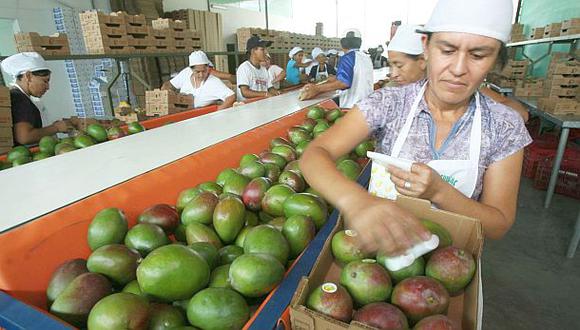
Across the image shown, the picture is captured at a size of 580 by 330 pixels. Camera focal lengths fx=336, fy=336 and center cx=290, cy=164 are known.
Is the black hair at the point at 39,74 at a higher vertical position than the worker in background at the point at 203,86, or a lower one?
higher

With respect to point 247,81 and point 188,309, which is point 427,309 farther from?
point 247,81

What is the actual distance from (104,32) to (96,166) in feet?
16.3

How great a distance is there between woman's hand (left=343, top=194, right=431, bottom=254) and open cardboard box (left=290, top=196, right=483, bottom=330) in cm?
15

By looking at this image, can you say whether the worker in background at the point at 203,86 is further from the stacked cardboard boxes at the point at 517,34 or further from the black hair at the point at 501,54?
the stacked cardboard boxes at the point at 517,34

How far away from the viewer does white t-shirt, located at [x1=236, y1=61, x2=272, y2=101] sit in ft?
21.4

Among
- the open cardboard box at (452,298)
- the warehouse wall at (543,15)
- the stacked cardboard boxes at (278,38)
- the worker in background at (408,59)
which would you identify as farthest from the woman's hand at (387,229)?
the stacked cardboard boxes at (278,38)

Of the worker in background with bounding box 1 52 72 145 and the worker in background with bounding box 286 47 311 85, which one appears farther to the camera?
the worker in background with bounding box 286 47 311 85

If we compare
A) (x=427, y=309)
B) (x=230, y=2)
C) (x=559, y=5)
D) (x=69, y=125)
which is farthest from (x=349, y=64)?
(x=230, y=2)

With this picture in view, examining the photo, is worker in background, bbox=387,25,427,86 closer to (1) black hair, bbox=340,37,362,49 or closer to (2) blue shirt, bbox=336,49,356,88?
(2) blue shirt, bbox=336,49,356,88

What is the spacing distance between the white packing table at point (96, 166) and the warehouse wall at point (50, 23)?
6.35m

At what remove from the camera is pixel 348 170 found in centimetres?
178

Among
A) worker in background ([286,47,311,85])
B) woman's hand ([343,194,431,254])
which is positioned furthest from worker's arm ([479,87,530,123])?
worker in background ([286,47,311,85])

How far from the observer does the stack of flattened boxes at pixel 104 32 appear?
560 centimetres

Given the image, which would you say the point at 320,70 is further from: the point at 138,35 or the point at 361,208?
the point at 361,208
